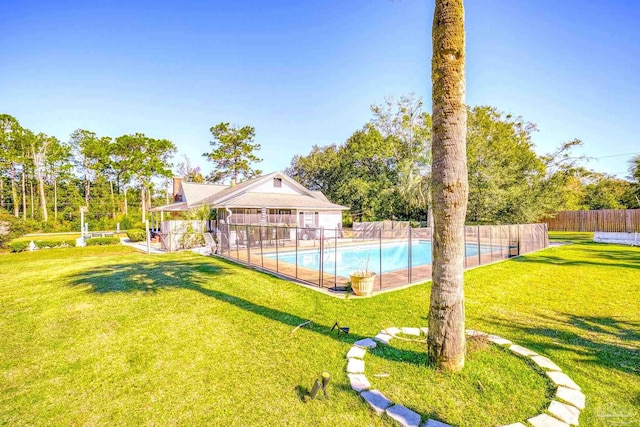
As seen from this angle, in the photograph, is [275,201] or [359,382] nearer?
[359,382]

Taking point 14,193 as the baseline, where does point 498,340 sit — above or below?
below

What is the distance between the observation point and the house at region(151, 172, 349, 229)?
17.8 metres

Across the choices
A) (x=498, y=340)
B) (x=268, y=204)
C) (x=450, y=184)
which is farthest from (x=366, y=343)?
(x=268, y=204)

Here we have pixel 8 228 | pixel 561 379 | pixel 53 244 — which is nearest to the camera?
pixel 561 379

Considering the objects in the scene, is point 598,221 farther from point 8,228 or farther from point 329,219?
point 8,228

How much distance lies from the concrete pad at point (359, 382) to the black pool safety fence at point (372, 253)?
409 centimetres

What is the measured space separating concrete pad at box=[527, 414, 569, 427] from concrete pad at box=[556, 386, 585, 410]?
407mm

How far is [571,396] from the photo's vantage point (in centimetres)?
286

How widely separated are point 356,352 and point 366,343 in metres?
0.33

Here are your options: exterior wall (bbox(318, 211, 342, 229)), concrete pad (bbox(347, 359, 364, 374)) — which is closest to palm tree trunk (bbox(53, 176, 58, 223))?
exterior wall (bbox(318, 211, 342, 229))

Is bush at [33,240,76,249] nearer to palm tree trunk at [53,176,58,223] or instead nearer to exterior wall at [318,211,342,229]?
exterior wall at [318,211,342,229]

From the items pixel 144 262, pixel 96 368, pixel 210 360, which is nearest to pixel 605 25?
pixel 210 360

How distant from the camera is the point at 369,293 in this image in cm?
682

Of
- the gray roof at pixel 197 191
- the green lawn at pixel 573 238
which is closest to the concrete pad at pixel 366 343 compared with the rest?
the green lawn at pixel 573 238
